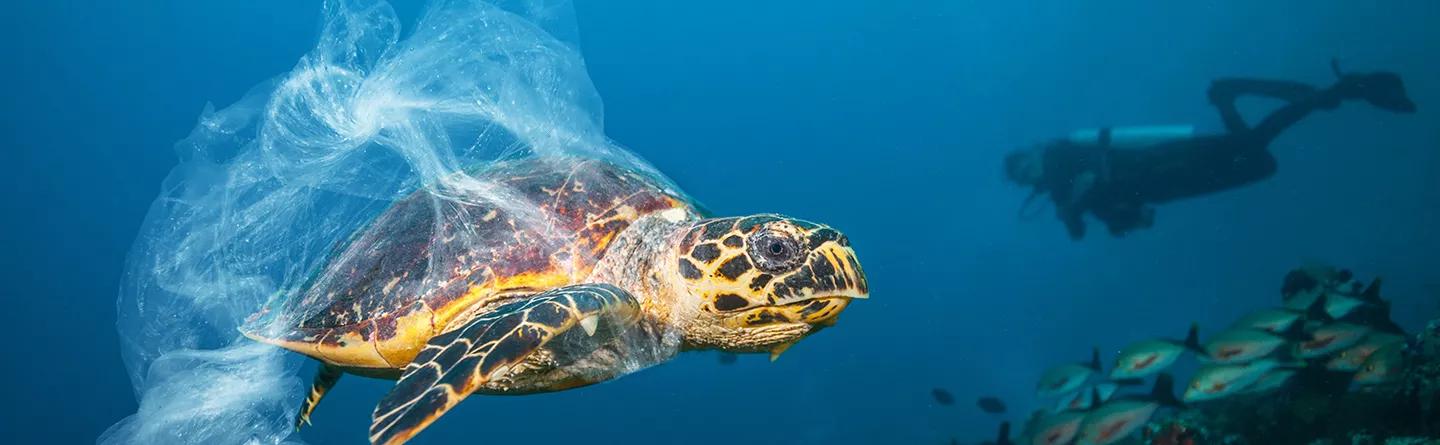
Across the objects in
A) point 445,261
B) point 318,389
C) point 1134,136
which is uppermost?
point 1134,136

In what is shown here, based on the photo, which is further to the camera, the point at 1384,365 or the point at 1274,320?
the point at 1274,320

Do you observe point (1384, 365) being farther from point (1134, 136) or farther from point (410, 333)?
point (1134, 136)

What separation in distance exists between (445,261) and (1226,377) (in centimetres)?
562

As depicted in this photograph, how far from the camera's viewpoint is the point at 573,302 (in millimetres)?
1974

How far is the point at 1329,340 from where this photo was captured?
5086 millimetres

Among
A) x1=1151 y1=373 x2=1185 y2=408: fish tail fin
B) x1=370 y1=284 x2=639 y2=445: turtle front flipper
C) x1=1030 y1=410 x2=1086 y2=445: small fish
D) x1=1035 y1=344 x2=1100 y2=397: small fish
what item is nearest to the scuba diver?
x1=1035 y1=344 x2=1100 y2=397: small fish

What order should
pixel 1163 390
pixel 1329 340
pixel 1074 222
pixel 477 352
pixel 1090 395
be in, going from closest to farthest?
pixel 477 352
pixel 1329 340
pixel 1163 390
pixel 1090 395
pixel 1074 222

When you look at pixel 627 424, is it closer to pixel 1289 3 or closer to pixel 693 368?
pixel 693 368

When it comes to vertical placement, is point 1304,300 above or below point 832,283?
below

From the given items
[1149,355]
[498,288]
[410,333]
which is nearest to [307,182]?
[410,333]

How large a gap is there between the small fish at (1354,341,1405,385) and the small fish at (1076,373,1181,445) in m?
1.20

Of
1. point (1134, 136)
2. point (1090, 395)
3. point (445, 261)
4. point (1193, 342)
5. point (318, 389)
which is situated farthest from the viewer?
point (1134, 136)

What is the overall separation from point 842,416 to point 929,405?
355cm

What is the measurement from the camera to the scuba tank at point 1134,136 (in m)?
10.5
